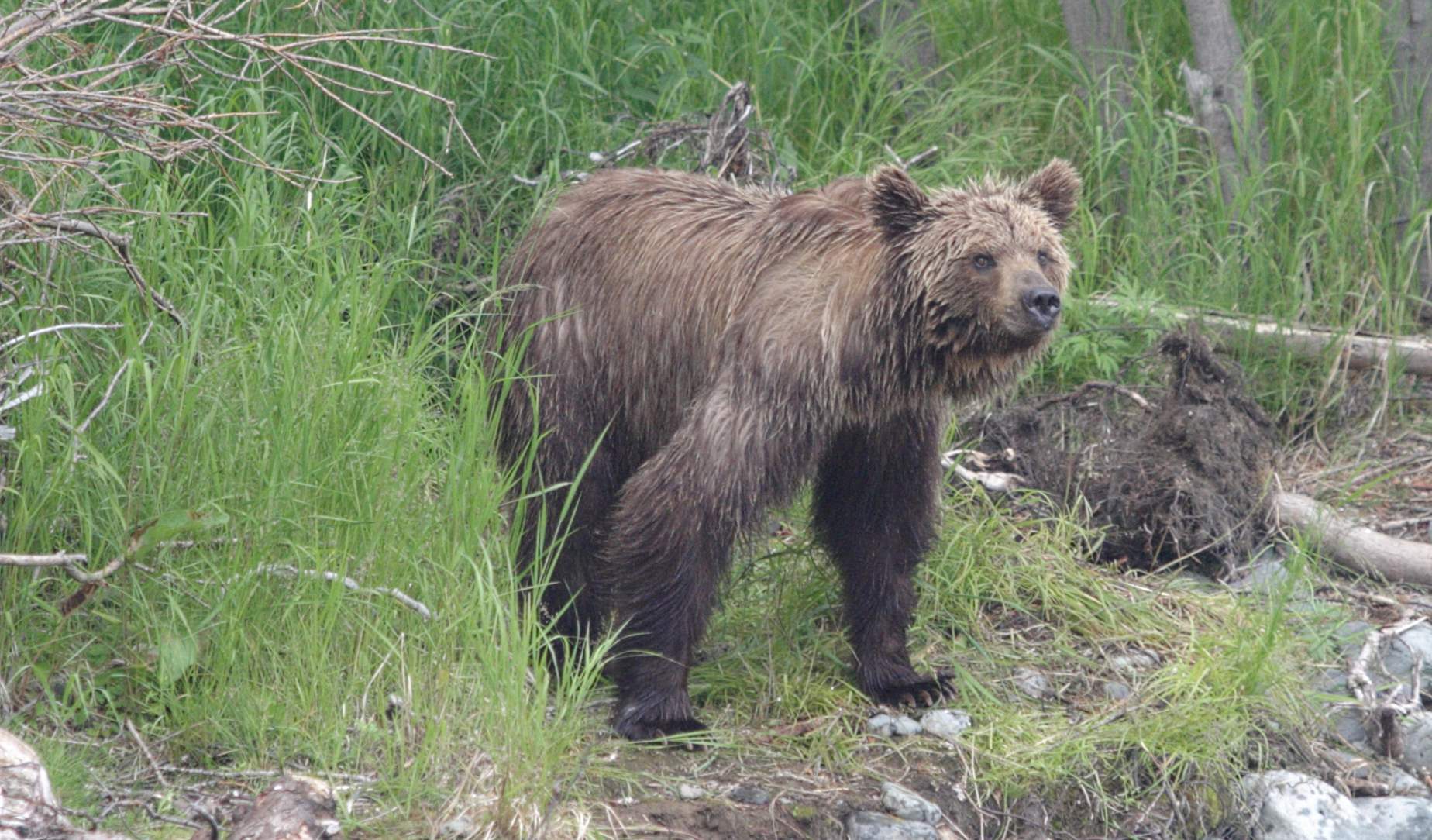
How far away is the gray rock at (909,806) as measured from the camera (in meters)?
4.43

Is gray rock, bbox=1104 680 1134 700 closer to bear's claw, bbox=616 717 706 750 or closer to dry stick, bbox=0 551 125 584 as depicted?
bear's claw, bbox=616 717 706 750

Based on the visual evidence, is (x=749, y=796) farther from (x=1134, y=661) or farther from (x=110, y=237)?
(x=110, y=237)

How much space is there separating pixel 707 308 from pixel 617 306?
0.97 feet

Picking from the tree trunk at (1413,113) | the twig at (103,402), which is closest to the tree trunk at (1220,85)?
the tree trunk at (1413,113)

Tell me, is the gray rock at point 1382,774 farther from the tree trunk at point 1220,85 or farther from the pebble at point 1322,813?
the tree trunk at point 1220,85

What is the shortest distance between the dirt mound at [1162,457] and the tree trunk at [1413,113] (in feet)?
4.22

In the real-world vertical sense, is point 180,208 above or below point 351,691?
above

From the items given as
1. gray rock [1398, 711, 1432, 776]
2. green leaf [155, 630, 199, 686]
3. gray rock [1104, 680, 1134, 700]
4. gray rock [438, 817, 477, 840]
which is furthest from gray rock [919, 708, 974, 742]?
green leaf [155, 630, 199, 686]

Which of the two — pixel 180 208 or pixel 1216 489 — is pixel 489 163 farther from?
pixel 1216 489

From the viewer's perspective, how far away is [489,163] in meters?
6.55

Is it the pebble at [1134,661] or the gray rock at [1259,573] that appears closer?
the pebble at [1134,661]

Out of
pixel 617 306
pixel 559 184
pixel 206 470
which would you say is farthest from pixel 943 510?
pixel 206 470

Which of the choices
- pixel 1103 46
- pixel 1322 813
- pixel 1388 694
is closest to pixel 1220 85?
pixel 1103 46

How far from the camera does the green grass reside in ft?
13.7
